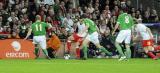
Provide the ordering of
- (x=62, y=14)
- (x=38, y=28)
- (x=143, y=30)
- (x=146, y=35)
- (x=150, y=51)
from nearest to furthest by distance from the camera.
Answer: (x=143, y=30)
(x=146, y=35)
(x=150, y=51)
(x=38, y=28)
(x=62, y=14)

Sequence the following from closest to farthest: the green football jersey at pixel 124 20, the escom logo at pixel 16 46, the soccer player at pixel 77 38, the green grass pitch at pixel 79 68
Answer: the green grass pitch at pixel 79 68 → the green football jersey at pixel 124 20 → the escom logo at pixel 16 46 → the soccer player at pixel 77 38

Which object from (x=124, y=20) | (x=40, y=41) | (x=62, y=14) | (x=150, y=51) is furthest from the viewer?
(x=62, y=14)

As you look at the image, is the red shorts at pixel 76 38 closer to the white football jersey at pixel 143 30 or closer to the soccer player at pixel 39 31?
the soccer player at pixel 39 31

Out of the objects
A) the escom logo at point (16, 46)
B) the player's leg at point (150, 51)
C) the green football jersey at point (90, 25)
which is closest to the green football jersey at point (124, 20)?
the green football jersey at point (90, 25)

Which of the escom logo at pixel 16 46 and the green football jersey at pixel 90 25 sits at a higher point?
the green football jersey at pixel 90 25

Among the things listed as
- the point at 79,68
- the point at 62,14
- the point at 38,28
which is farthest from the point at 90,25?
the point at 79,68

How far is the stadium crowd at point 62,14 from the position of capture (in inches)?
1148

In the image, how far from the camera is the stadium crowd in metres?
29.2

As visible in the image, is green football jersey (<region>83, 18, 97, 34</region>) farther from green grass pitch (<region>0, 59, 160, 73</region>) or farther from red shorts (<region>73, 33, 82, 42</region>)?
green grass pitch (<region>0, 59, 160, 73</region>)

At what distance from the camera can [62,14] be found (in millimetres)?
31531

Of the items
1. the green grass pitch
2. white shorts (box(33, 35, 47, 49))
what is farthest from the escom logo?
the green grass pitch

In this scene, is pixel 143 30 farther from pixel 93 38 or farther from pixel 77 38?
pixel 77 38

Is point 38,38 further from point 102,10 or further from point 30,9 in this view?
point 102,10

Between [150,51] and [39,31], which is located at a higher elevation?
[39,31]
